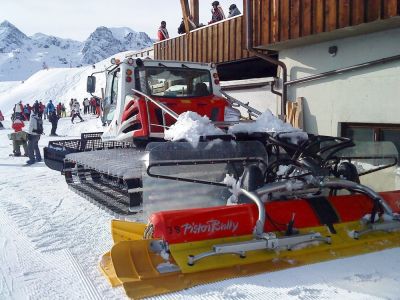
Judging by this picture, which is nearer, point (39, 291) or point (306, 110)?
point (39, 291)

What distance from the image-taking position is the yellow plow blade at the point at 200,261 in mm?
2918

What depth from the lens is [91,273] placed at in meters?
3.40

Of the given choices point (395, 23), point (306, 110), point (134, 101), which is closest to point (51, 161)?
point (134, 101)

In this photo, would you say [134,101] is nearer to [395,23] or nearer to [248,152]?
[248,152]

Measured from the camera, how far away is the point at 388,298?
2746mm

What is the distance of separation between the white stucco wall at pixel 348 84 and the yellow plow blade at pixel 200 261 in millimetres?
3417

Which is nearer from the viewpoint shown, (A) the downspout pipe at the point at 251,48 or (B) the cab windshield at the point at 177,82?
(B) the cab windshield at the point at 177,82

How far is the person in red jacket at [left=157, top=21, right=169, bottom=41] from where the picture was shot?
13430mm

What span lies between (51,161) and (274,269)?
19.7ft

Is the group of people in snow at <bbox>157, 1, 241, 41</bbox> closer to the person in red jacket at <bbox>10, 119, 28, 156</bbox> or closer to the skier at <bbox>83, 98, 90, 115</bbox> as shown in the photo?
the person in red jacket at <bbox>10, 119, 28, 156</bbox>

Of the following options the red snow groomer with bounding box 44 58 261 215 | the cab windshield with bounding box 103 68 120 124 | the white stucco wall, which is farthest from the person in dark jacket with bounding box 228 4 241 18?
the cab windshield with bounding box 103 68 120 124

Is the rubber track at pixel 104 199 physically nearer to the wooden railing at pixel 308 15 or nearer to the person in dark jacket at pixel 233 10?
the wooden railing at pixel 308 15

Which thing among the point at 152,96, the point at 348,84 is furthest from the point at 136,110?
the point at 348,84

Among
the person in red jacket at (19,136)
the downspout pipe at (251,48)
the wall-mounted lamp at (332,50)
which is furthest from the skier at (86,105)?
the wall-mounted lamp at (332,50)
